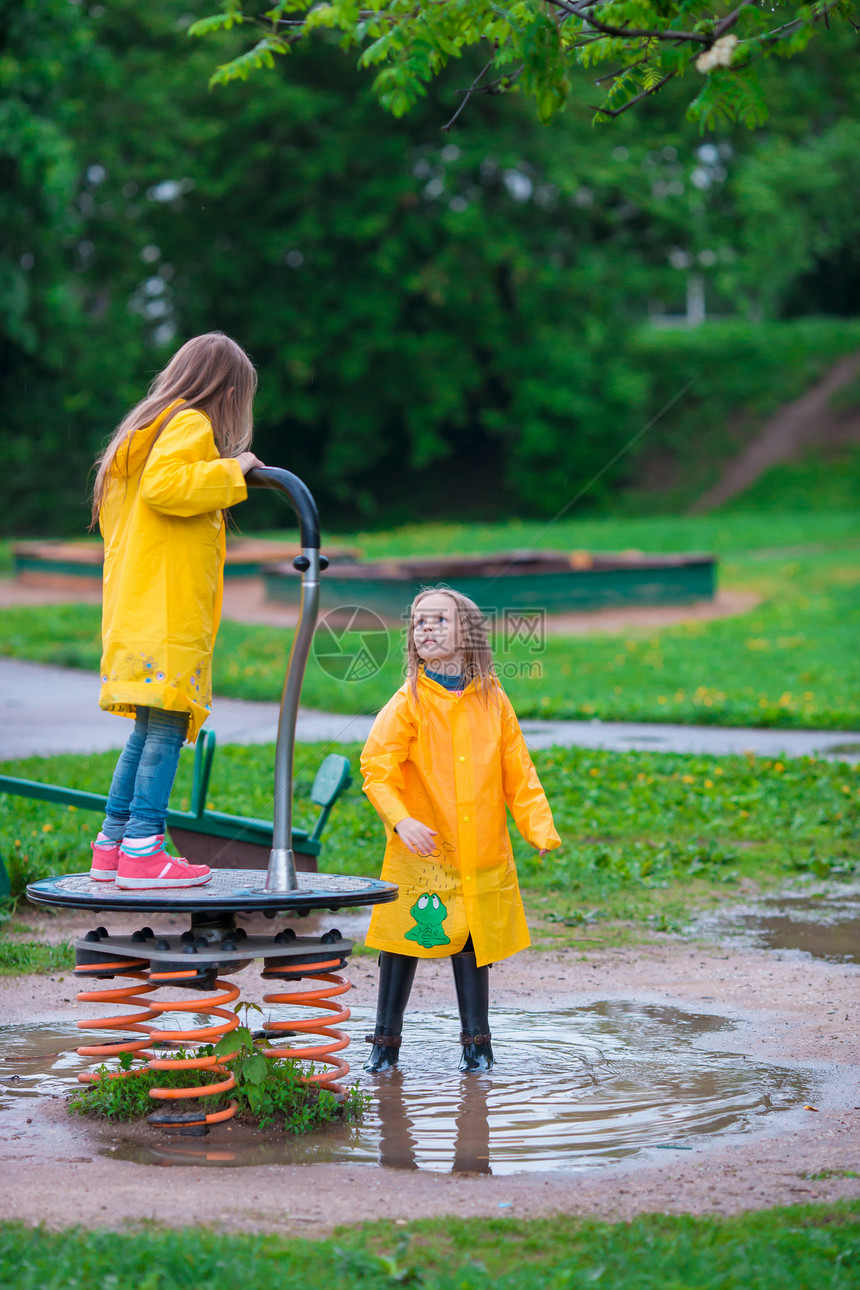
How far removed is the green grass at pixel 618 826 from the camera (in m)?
6.57

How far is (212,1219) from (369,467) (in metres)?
31.6

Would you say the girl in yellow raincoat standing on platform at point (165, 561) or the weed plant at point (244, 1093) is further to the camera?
the weed plant at point (244, 1093)

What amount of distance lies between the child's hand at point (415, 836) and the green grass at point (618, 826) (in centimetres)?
207

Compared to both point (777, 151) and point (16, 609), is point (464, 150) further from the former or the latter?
point (16, 609)

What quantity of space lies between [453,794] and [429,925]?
1.28ft

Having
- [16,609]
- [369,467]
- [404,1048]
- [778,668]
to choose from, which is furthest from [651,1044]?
[369,467]

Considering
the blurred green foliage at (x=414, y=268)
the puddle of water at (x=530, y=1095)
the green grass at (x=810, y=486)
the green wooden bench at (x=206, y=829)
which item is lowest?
the puddle of water at (x=530, y=1095)

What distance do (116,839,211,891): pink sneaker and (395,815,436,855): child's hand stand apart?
1.91 ft

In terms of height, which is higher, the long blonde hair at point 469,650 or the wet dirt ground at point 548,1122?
the long blonde hair at point 469,650

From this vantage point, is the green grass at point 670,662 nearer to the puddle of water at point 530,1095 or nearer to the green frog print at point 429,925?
the puddle of water at point 530,1095

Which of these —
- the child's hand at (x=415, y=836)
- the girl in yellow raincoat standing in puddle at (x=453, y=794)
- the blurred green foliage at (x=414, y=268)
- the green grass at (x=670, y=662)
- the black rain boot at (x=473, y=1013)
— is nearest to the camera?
the child's hand at (x=415, y=836)

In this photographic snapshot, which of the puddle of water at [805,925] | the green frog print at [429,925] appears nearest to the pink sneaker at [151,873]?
the green frog print at [429,925]

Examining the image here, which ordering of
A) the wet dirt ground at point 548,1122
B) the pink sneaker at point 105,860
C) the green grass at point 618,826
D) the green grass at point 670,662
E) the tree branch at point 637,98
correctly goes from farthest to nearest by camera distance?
the green grass at point 670,662
the green grass at point 618,826
the tree branch at point 637,98
the pink sneaker at point 105,860
the wet dirt ground at point 548,1122

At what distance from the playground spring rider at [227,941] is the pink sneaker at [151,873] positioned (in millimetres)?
43
